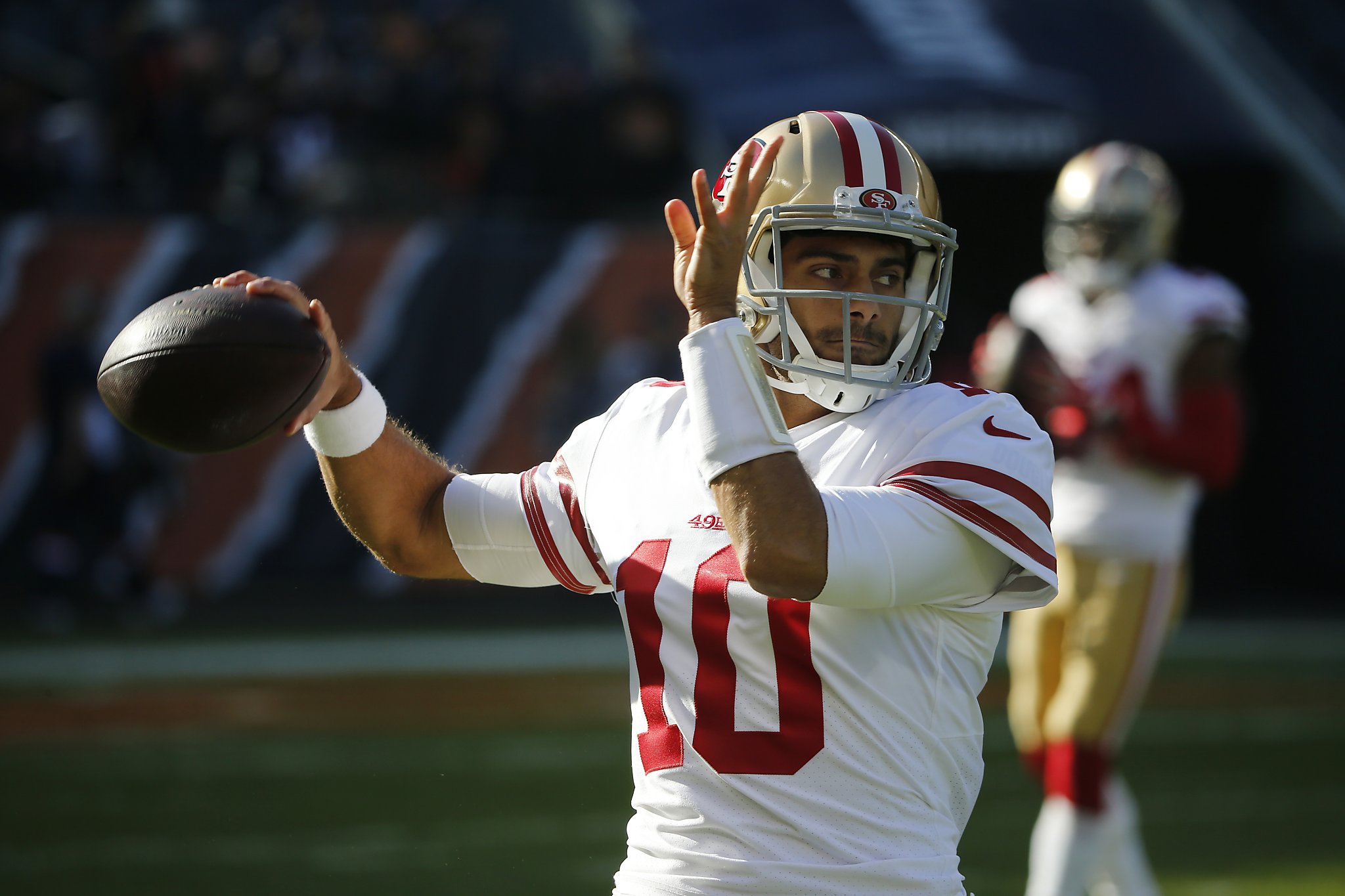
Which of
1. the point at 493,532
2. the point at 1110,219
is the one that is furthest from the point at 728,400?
the point at 1110,219

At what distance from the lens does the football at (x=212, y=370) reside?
2301mm

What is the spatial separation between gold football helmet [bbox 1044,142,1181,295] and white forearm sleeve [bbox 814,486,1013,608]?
2.87 m

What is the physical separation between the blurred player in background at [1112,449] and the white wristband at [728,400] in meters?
2.58

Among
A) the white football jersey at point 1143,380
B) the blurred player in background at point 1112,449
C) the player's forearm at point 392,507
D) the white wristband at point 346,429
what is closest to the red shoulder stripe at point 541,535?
the player's forearm at point 392,507

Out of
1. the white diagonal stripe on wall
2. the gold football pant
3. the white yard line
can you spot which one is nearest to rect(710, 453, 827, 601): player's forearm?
the gold football pant

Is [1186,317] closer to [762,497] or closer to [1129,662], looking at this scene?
[1129,662]

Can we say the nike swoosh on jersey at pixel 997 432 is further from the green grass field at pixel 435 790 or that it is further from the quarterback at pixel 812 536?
the green grass field at pixel 435 790

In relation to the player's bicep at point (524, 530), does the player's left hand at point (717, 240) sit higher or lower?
higher

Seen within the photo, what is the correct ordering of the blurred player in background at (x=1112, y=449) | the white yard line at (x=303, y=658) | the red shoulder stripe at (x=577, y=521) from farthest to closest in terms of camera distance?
1. the white yard line at (x=303, y=658)
2. the blurred player in background at (x=1112, y=449)
3. the red shoulder stripe at (x=577, y=521)

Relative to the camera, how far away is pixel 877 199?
2.32 m

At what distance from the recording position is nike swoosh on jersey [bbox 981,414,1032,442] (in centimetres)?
222

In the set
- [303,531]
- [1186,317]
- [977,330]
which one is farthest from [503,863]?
[977,330]

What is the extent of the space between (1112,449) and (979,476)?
2701 millimetres

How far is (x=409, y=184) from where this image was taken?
11750 mm
